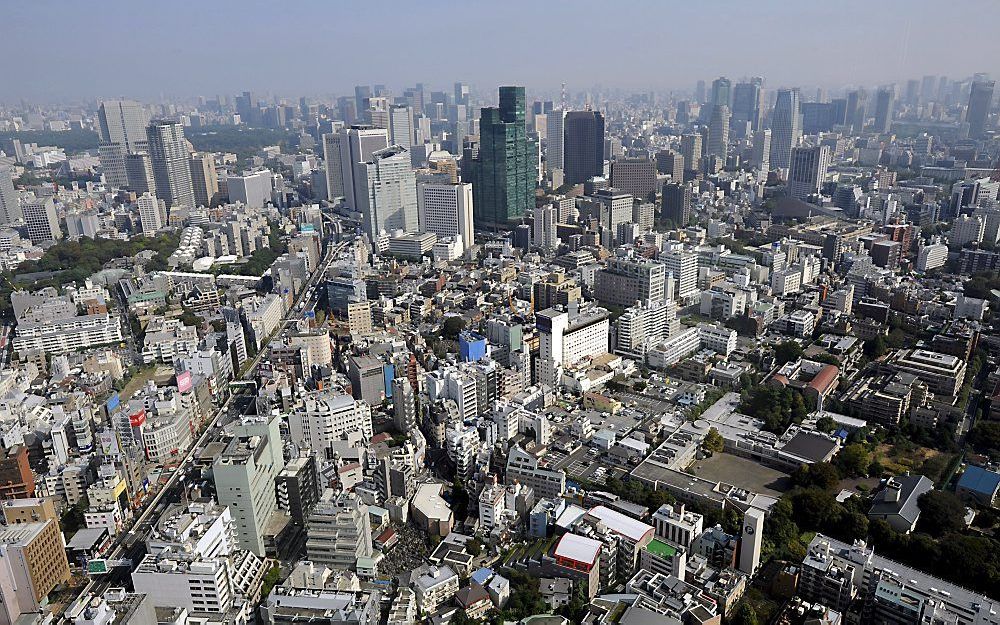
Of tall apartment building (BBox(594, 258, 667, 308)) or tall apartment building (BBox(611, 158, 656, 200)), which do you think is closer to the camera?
tall apartment building (BBox(594, 258, 667, 308))

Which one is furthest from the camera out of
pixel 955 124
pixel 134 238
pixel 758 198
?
pixel 955 124

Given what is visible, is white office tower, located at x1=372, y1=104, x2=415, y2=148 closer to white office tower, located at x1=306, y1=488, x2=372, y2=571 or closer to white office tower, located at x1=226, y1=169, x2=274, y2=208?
white office tower, located at x1=226, y1=169, x2=274, y2=208

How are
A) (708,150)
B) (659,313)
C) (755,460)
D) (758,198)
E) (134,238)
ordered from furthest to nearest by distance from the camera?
1. (708,150)
2. (758,198)
3. (134,238)
4. (659,313)
5. (755,460)

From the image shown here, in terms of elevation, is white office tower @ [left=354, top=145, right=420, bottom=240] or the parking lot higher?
white office tower @ [left=354, top=145, right=420, bottom=240]

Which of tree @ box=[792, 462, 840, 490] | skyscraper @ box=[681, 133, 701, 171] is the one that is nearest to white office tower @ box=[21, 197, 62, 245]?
tree @ box=[792, 462, 840, 490]

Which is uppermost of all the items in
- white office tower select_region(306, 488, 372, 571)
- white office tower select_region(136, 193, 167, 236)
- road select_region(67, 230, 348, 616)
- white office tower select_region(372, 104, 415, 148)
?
white office tower select_region(372, 104, 415, 148)

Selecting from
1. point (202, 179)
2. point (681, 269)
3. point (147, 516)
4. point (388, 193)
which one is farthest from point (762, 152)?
point (147, 516)

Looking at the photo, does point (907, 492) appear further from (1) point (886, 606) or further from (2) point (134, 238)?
(2) point (134, 238)

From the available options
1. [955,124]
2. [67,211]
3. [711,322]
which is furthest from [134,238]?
[955,124]
